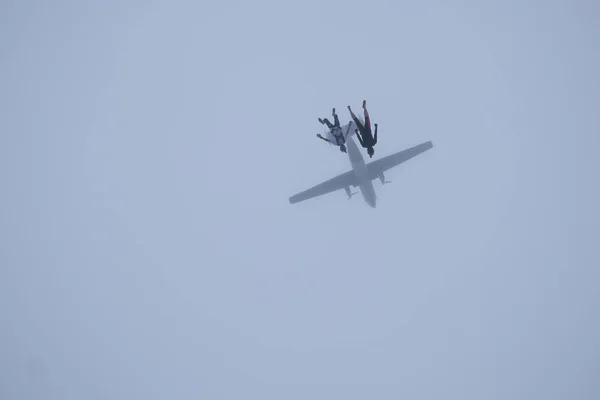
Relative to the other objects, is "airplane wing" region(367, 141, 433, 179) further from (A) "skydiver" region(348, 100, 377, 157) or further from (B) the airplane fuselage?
(A) "skydiver" region(348, 100, 377, 157)

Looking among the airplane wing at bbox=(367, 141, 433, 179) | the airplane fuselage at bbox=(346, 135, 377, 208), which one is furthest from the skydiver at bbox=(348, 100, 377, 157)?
the airplane wing at bbox=(367, 141, 433, 179)

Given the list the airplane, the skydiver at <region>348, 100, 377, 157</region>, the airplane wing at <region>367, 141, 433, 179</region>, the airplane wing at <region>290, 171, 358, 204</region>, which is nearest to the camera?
the skydiver at <region>348, 100, 377, 157</region>

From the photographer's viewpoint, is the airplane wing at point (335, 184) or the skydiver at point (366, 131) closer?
the skydiver at point (366, 131)

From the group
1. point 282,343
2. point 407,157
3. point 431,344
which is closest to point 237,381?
point 282,343

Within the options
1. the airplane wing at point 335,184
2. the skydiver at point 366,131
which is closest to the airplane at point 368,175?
the airplane wing at point 335,184

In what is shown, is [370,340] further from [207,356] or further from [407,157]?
[407,157]

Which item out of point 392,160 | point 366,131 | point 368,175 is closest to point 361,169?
point 368,175

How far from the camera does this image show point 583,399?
8862cm

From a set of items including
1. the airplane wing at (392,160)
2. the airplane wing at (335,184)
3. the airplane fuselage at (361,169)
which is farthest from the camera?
the airplane wing at (335,184)

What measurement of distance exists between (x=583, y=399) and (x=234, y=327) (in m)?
107

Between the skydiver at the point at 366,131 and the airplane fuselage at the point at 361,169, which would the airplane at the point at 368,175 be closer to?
the airplane fuselage at the point at 361,169

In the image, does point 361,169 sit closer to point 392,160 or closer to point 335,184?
point 392,160

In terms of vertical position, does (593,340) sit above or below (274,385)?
below

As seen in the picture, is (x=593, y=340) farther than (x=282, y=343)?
No
